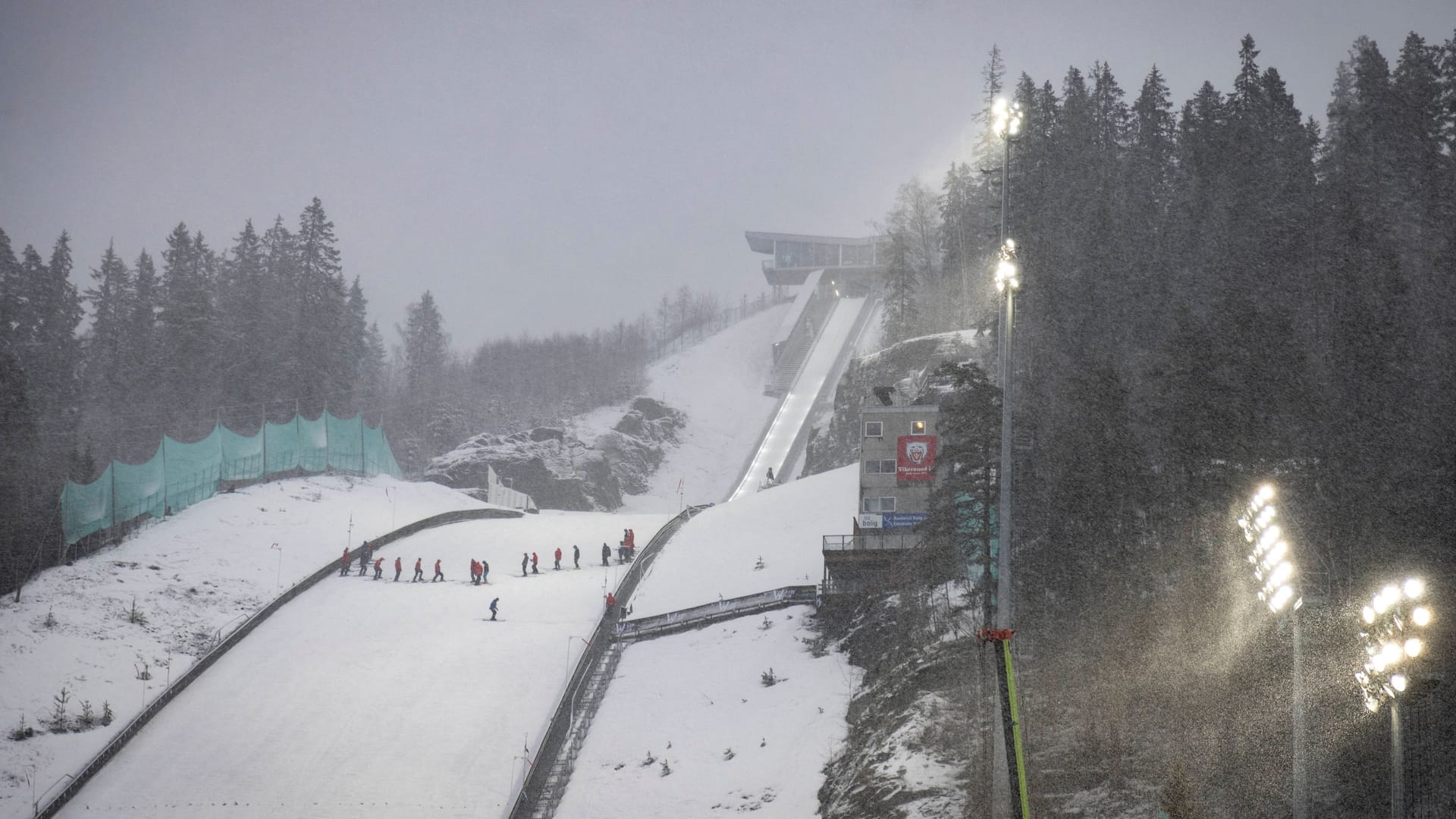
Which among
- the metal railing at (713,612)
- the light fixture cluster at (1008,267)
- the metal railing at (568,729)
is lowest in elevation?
the metal railing at (568,729)

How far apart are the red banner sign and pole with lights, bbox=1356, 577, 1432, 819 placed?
31.0 meters

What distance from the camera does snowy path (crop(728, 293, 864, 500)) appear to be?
3484 inches

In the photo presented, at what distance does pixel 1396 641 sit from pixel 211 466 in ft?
167

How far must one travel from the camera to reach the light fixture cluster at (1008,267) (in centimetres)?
1583

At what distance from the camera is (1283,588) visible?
12.5m

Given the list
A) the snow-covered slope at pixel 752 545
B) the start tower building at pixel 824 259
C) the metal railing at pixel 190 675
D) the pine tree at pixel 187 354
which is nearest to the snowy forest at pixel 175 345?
the pine tree at pixel 187 354

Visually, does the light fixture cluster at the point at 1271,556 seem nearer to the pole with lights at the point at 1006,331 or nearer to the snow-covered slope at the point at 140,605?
the pole with lights at the point at 1006,331

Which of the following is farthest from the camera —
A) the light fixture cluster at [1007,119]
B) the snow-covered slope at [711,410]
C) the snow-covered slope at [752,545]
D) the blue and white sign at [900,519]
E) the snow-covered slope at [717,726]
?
the snow-covered slope at [711,410]

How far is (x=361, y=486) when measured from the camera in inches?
2335

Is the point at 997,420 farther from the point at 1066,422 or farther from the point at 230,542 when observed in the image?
the point at 230,542

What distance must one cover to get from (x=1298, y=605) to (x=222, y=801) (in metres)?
25.4

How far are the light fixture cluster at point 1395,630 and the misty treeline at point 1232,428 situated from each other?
457 millimetres

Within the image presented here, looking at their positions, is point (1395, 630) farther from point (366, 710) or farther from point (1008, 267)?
point (366, 710)

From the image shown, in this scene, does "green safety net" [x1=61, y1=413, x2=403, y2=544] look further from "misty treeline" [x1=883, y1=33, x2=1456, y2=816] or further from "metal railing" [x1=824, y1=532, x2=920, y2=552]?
"misty treeline" [x1=883, y1=33, x2=1456, y2=816]
